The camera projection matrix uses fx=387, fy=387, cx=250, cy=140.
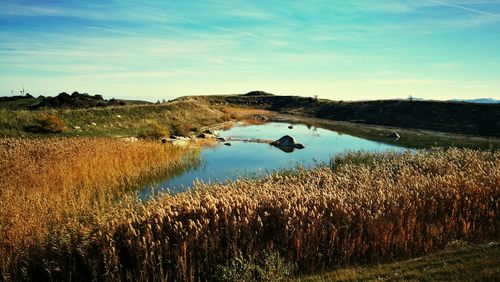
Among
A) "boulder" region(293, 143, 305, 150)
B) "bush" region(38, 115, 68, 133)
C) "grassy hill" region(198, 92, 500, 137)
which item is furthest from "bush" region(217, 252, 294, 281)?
"grassy hill" region(198, 92, 500, 137)

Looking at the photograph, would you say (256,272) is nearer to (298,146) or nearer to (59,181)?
(59,181)

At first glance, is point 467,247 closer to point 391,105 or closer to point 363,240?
point 363,240

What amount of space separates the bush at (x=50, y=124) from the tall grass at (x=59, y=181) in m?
9.65

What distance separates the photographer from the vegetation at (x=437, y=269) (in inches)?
354

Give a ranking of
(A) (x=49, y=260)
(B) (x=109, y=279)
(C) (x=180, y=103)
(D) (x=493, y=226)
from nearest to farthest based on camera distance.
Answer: (B) (x=109, y=279), (A) (x=49, y=260), (D) (x=493, y=226), (C) (x=180, y=103)

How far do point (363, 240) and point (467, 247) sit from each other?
2.88 metres

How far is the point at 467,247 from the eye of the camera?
11.1 metres

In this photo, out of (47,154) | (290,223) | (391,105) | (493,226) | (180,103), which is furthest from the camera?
(391,105)

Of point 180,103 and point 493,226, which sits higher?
point 180,103

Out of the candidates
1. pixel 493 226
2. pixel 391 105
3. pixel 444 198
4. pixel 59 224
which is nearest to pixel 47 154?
pixel 59 224

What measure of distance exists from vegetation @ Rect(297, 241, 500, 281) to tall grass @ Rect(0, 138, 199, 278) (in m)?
7.33

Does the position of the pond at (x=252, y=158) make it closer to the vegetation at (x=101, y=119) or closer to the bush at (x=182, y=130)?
the bush at (x=182, y=130)

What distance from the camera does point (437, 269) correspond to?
945 centimetres

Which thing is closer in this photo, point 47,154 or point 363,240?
point 363,240
